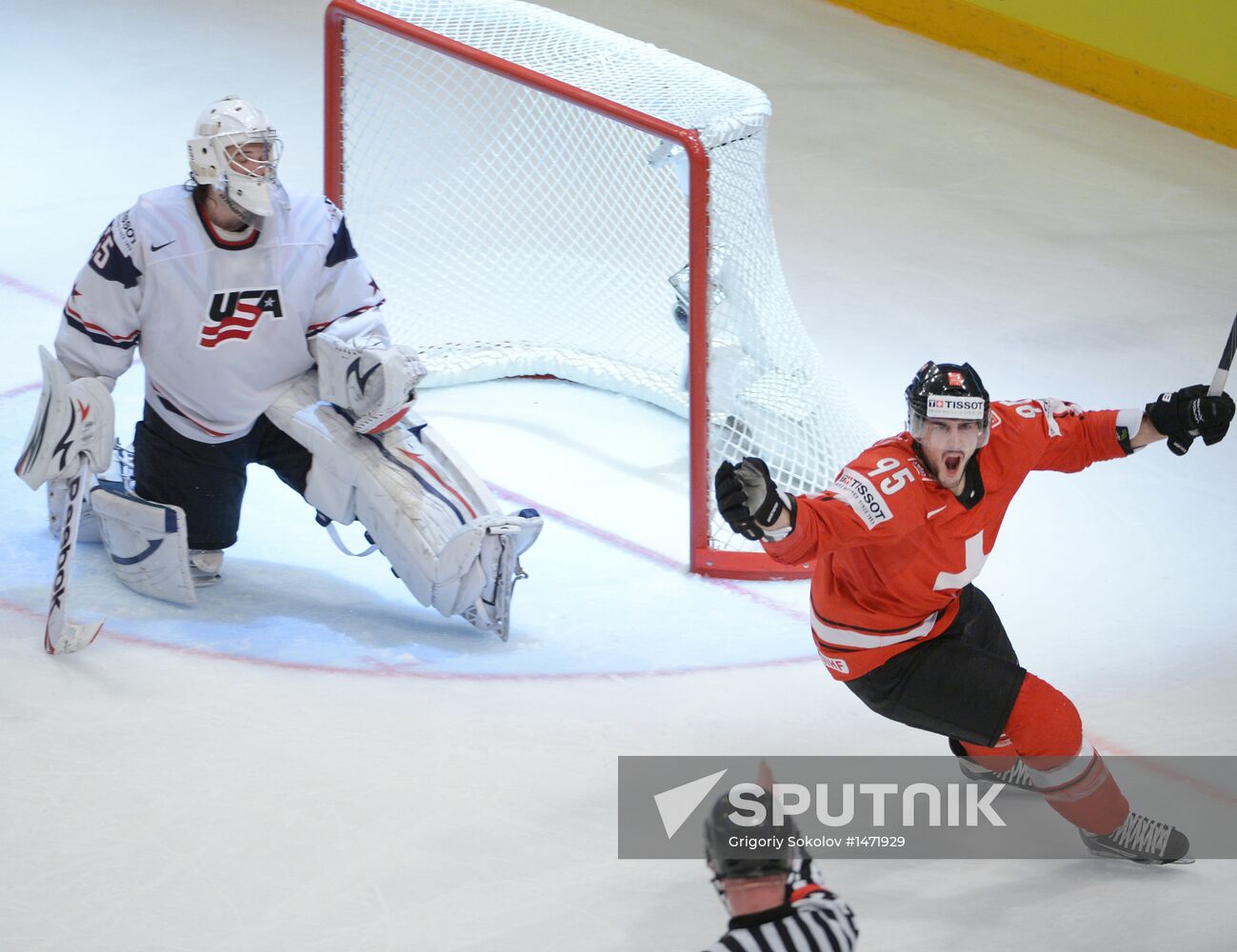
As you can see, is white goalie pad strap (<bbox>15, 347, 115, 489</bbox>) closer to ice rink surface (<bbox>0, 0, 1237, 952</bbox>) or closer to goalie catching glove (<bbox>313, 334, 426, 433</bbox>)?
ice rink surface (<bbox>0, 0, 1237, 952</bbox>)

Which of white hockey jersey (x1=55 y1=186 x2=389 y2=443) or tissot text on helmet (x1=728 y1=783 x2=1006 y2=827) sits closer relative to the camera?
tissot text on helmet (x1=728 y1=783 x2=1006 y2=827)

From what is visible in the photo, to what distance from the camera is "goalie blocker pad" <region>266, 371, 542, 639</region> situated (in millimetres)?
3811

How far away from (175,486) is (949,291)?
10.4 feet

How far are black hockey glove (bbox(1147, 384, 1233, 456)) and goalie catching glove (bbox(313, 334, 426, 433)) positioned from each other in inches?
63.2

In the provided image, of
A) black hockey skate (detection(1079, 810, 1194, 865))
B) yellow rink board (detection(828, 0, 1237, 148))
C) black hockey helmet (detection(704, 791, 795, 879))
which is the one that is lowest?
black hockey skate (detection(1079, 810, 1194, 865))

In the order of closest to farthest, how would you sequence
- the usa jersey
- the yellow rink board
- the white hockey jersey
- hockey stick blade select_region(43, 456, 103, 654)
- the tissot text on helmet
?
the usa jersey → the tissot text on helmet → hockey stick blade select_region(43, 456, 103, 654) → the white hockey jersey → the yellow rink board

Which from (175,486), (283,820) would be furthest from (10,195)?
(283,820)

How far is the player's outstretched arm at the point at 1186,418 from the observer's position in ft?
10.0

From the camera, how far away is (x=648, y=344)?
211 inches

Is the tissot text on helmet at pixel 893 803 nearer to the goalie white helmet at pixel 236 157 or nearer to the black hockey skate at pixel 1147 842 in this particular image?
the black hockey skate at pixel 1147 842

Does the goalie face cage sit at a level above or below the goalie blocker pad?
above

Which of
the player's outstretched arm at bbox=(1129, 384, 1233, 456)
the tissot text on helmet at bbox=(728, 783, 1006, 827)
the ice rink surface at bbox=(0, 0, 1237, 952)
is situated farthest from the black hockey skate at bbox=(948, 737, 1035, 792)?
the player's outstretched arm at bbox=(1129, 384, 1233, 456)

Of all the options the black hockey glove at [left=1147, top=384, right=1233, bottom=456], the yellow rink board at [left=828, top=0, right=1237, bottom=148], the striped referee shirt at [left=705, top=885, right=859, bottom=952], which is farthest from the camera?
the yellow rink board at [left=828, top=0, right=1237, bottom=148]

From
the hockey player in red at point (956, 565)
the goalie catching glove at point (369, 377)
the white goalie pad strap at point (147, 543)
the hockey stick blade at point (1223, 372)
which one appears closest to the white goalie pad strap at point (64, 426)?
the white goalie pad strap at point (147, 543)
